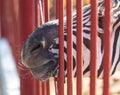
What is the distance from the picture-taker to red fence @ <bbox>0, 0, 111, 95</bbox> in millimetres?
1152

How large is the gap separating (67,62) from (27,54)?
0.44 feet

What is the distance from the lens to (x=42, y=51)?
1299 millimetres

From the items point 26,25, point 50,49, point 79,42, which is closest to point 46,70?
point 50,49

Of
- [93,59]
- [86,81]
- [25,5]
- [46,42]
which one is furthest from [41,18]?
[86,81]

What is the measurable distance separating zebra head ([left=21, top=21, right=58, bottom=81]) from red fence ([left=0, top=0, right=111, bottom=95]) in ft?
0.12

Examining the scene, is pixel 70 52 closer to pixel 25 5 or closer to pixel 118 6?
pixel 118 6

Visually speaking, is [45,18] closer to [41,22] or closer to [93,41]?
[41,22]

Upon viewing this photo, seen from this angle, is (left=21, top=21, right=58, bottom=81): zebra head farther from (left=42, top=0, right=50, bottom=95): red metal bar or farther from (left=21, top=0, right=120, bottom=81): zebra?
(left=42, top=0, right=50, bottom=95): red metal bar

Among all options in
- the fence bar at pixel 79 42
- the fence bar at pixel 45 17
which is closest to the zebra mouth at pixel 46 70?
the fence bar at pixel 79 42

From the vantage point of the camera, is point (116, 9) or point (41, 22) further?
point (41, 22)

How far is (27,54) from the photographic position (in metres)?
1.31

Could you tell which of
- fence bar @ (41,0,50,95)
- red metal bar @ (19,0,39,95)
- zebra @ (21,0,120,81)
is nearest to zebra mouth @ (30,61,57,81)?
zebra @ (21,0,120,81)

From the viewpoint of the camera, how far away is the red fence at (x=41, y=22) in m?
1.15

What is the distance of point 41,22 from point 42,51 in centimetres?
37
